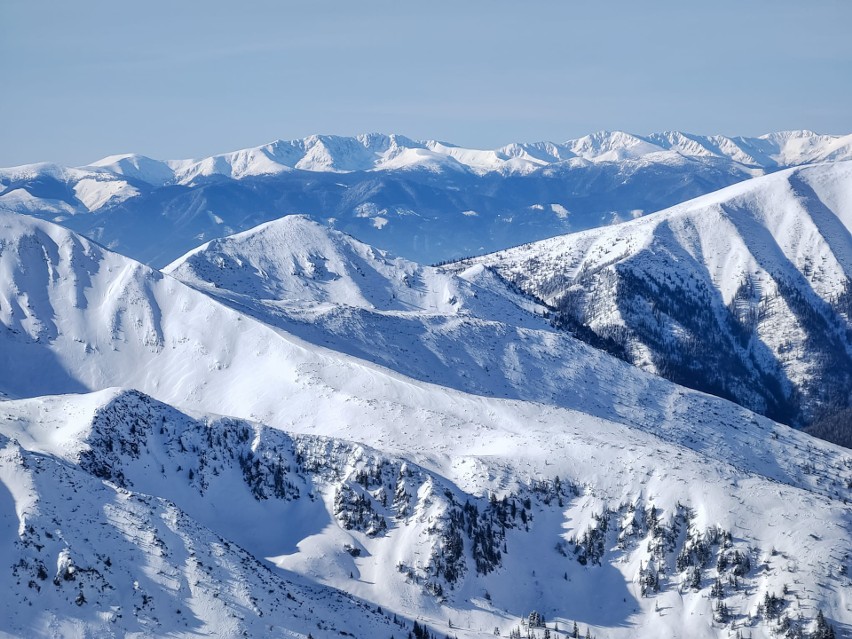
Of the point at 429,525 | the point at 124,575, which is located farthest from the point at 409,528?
the point at 124,575

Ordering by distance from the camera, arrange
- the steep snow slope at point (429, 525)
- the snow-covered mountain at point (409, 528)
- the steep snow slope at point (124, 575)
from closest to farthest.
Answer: the steep snow slope at point (124, 575) → the snow-covered mountain at point (409, 528) → the steep snow slope at point (429, 525)

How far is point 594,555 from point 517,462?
22839 mm

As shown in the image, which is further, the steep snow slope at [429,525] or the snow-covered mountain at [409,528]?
the steep snow slope at [429,525]

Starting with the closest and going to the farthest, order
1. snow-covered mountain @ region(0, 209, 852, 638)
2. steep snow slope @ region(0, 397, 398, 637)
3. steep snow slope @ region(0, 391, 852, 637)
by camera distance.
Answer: steep snow slope @ region(0, 397, 398, 637) < snow-covered mountain @ region(0, 209, 852, 638) < steep snow slope @ region(0, 391, 852, 637)

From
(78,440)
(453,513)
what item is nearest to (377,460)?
(453,513)

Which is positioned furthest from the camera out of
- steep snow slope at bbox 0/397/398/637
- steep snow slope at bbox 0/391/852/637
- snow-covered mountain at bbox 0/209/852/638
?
steep snow slope at bbox 0/391/852/637

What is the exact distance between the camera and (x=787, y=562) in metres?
132

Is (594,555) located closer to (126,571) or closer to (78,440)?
(126,571)

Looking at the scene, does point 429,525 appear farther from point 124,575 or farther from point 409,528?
point 124,575

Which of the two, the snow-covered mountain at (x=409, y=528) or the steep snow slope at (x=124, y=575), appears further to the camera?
the snow-covered mountain at (x=409, y=528)

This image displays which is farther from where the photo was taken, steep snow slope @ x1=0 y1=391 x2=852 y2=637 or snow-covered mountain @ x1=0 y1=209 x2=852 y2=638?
steep snow slope @ x1=0 y1=391 x2=852 y2=637

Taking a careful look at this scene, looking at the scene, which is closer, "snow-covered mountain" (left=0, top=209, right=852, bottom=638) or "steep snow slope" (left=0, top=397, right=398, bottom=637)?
"steep snow slope" (left=0, top=397, right=398, bottom=637)

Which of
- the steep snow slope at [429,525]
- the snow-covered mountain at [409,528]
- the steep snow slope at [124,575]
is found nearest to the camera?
the steep snow slope at [124,575]

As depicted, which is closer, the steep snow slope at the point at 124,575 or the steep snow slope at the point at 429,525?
the steep snow slope at the point at 124,575
